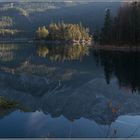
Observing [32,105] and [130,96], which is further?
[130,96]

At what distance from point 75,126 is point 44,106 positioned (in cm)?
381

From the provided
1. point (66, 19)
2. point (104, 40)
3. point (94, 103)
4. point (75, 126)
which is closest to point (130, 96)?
point (94, 103)

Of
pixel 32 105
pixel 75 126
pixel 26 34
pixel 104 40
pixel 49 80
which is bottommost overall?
pixel 26 34

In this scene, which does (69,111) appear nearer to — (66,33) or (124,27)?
(124,27)

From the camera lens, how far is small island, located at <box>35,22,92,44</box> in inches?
3605

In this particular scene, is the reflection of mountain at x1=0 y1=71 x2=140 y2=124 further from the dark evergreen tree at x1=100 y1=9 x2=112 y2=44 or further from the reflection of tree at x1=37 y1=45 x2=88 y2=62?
the dark evergreen tree at x1=100 y1=9 x2=112 y2=44

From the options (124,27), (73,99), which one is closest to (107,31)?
(124,27)

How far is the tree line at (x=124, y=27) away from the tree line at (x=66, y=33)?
2899cm

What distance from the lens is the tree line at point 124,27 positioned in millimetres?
Answer: 55938

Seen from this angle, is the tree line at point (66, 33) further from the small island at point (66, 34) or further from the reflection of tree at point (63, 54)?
the reflection of tree at point (63, 54)

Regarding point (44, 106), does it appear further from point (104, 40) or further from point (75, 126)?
point (104, 40)

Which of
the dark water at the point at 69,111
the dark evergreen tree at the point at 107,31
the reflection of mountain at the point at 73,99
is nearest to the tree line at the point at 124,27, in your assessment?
the dark evergreen tree at the point at 107,31

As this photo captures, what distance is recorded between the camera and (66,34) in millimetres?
94812

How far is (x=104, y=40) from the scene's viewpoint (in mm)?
61312
